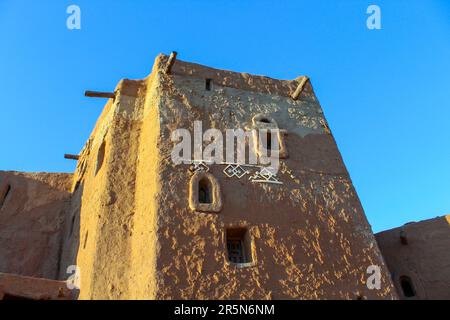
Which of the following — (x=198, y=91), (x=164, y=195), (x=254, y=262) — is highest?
(x=198, y=91)

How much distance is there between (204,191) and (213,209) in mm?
586

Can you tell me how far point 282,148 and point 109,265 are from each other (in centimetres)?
437

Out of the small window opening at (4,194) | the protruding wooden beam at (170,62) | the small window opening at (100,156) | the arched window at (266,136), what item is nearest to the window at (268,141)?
the arched window at (266,136)

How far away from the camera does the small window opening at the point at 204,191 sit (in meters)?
8.23

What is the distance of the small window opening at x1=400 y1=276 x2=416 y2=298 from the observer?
1085 centimetres

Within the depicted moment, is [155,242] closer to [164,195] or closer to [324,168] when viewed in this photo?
[164,195]

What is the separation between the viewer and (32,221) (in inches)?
460

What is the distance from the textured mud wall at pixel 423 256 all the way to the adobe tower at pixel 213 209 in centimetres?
303

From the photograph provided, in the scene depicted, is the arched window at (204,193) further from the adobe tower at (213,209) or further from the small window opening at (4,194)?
the small window opening at (4,194)

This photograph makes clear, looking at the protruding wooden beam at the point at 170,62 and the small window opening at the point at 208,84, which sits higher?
the protruding wooden beam at the point at 170,62

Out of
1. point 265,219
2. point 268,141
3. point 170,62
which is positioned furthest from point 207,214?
point 170,62

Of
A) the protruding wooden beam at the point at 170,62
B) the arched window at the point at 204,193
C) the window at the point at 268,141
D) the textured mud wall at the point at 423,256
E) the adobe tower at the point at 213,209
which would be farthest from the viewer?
the textured mud wall at the point at 423,256
